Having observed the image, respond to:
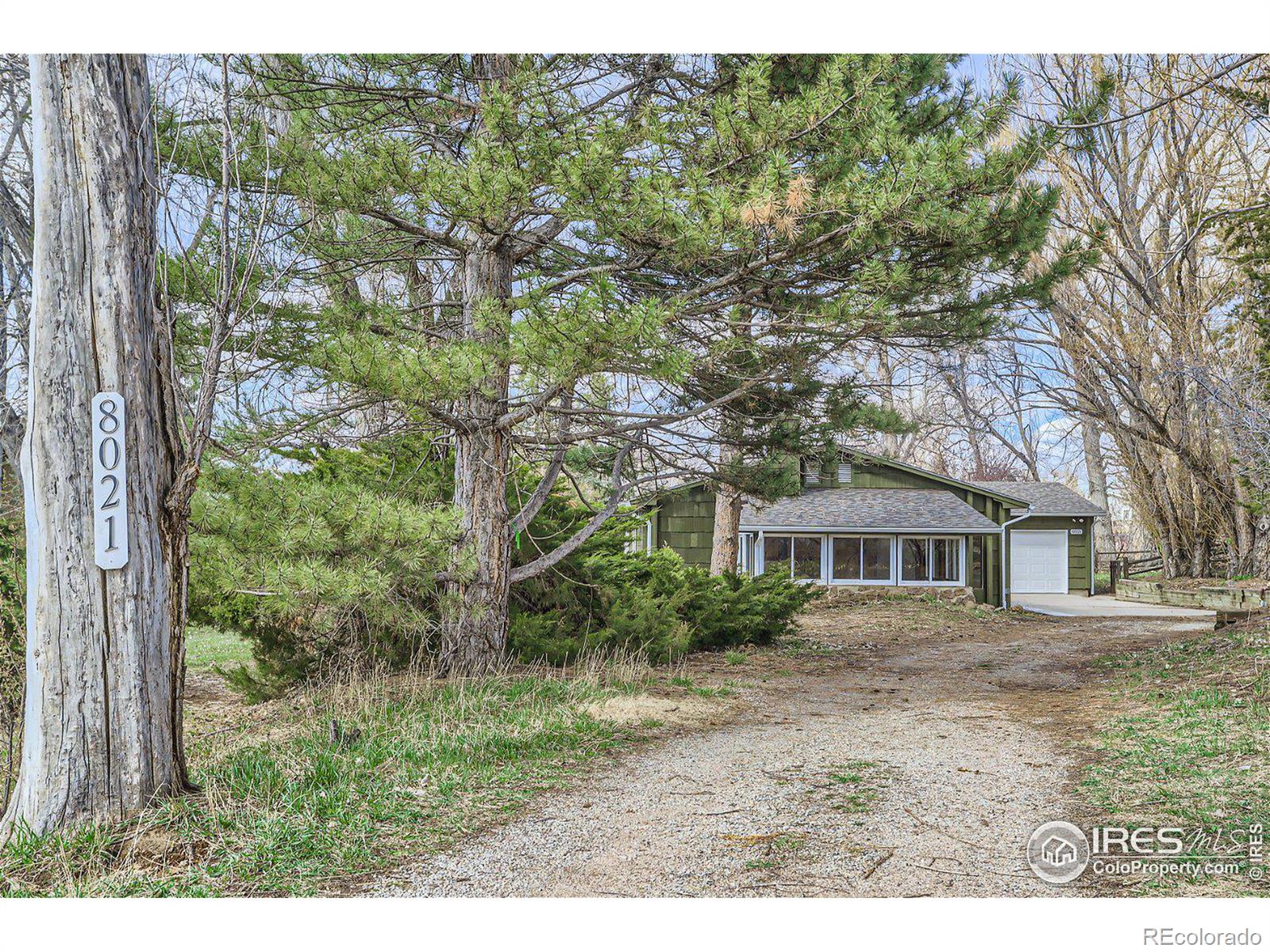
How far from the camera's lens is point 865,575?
55.5 feet

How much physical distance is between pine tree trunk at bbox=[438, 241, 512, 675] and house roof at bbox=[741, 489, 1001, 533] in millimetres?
9382

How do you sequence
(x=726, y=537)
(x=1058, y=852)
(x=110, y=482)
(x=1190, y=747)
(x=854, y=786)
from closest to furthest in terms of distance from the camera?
(x=1058, y=852)
(x=110, y=482)
(x=854, y=786)
(x=1190, y=747)
(x=726, y=537)

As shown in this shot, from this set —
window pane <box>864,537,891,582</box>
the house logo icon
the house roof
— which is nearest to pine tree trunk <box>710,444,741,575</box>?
the house roof

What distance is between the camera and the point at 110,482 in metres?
3.49

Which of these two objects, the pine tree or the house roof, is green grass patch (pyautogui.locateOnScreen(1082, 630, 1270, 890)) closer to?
the pine tree

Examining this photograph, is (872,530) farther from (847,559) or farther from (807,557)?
(807,557)

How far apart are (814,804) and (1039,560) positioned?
19467mm

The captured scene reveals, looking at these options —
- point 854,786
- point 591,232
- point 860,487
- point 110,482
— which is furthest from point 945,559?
point 110,482

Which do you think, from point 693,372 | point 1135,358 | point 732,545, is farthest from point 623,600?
point 1135,358

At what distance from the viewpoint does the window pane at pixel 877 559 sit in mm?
16844

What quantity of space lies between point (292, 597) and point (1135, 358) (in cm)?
1425

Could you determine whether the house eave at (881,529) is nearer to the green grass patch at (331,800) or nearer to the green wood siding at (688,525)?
the green wood siding at (688,525)

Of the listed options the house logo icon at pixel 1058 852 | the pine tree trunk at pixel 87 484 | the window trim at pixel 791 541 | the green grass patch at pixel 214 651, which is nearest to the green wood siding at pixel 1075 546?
the window trim at pixel 791 541

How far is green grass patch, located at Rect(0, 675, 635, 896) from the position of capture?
10.5ft
